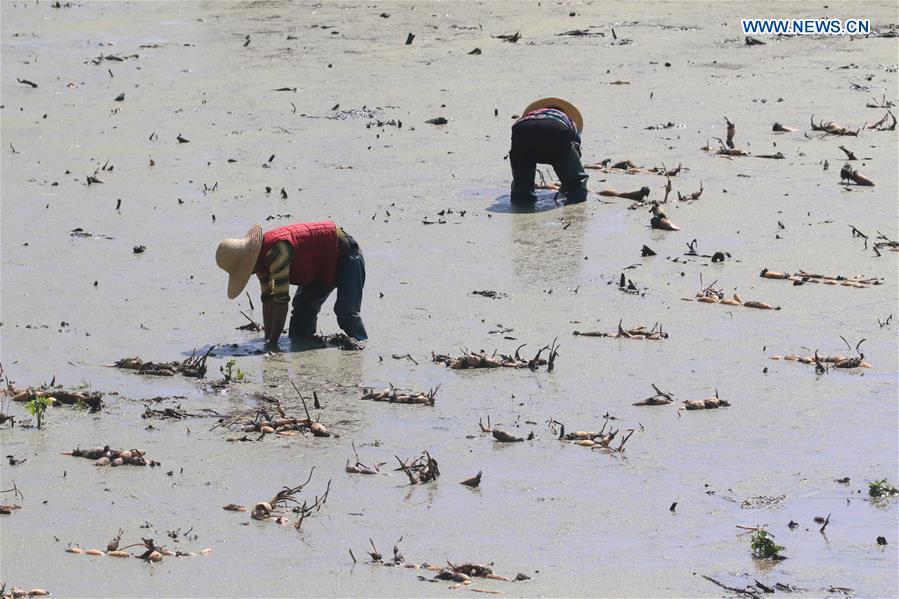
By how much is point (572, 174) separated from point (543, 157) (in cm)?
28

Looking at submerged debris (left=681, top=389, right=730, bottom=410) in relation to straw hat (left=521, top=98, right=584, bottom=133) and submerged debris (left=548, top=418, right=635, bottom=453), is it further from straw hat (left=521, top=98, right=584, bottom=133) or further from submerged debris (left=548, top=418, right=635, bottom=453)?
straw hat (left=521, top=98, right=584, bottom=133)

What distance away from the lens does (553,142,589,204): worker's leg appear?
1285 cm

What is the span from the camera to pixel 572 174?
42.2 feet

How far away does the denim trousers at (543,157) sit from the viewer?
1280 centimetres

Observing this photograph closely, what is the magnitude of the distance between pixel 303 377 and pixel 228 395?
20.4 inches

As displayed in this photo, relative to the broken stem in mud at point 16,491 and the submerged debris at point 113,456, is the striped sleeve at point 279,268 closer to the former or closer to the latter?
the submerged debris at point 113,456

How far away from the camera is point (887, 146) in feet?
46.3

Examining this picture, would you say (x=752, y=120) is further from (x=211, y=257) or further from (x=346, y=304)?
(x=346, y=304)

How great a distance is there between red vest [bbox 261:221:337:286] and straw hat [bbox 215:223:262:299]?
0.39 feet

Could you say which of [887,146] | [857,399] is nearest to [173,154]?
[887,146]

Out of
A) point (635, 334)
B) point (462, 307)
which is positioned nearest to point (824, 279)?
point (635, 334)

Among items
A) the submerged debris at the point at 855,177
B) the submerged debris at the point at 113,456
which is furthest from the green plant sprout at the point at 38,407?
the submerged debris at the point at 855,177

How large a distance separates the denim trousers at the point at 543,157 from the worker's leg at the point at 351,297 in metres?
3.77

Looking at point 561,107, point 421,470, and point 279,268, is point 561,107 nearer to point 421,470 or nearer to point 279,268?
point 279,268
